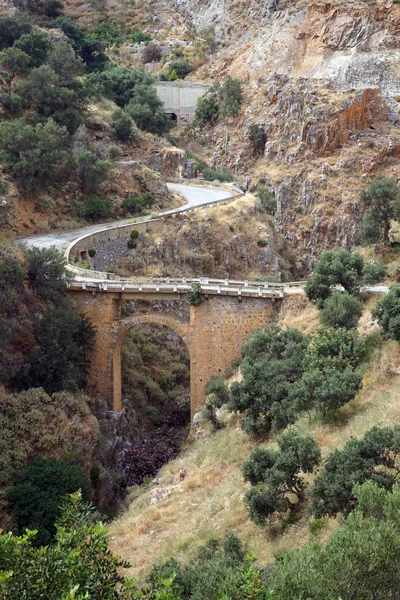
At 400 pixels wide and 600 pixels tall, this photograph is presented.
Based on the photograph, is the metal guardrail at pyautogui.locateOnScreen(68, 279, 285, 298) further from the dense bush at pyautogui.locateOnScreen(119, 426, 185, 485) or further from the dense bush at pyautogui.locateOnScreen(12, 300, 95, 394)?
the dense bush at pyautogui.locateOnScreen(119, 426, 185, 485)

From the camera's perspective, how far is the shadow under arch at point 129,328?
3341 centimetres

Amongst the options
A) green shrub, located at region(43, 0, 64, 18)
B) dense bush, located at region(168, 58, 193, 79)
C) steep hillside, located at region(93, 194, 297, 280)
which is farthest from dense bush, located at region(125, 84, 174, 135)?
green shrub, located at region(43, 0, 64, 18)

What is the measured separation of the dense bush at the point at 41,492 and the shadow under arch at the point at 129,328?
8488 mm

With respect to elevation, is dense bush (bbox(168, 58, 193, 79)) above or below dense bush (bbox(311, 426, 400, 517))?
above

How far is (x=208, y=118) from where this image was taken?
7162cm

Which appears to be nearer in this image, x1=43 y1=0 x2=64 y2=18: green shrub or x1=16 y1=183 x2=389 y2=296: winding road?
x1=16 y1=183 x2=389 y2=296: winding road

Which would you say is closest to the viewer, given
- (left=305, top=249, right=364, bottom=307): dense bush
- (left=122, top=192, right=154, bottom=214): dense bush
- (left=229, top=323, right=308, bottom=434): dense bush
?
(left=229, top=323, right=308, bottom=434): dense bush

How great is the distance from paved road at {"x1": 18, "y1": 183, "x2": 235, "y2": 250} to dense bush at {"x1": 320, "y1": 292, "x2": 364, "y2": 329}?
57.7 feet

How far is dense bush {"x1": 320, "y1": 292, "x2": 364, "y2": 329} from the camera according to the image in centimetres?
2838

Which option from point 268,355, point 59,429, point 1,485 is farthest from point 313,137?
point 1,485

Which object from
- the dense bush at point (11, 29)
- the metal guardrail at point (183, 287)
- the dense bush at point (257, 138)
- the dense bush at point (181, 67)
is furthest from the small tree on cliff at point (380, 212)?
the dense bush at point (181, 67)

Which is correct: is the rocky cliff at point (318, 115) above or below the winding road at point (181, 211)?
above

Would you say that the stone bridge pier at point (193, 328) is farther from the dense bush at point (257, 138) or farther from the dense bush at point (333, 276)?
the dense bush at point (257, 138)

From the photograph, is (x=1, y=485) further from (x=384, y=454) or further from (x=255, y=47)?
(x=255, y=47)
